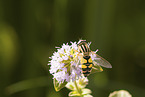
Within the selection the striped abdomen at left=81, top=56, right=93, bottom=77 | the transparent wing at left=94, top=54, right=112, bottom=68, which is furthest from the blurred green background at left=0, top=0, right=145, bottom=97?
the striped abdomen at left=81, top=56, right=93, bottom=77

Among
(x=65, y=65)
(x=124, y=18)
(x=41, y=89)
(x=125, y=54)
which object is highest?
(x=124, y=18)

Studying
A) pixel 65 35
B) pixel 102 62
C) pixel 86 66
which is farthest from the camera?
pixel 65 35

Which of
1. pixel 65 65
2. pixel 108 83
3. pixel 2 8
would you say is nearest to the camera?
pixel 65 65

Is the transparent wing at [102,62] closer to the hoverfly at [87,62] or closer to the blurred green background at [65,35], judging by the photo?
the hoverfly at [87,62]

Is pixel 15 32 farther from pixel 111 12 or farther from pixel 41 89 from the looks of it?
pixel 111 12

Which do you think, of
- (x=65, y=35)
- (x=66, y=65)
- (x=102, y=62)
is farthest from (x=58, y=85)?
(x=65, y=35)

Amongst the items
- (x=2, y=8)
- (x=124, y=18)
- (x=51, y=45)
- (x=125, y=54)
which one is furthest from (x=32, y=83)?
(x=124, y=18)

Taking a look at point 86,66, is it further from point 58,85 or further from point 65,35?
point 65,35
